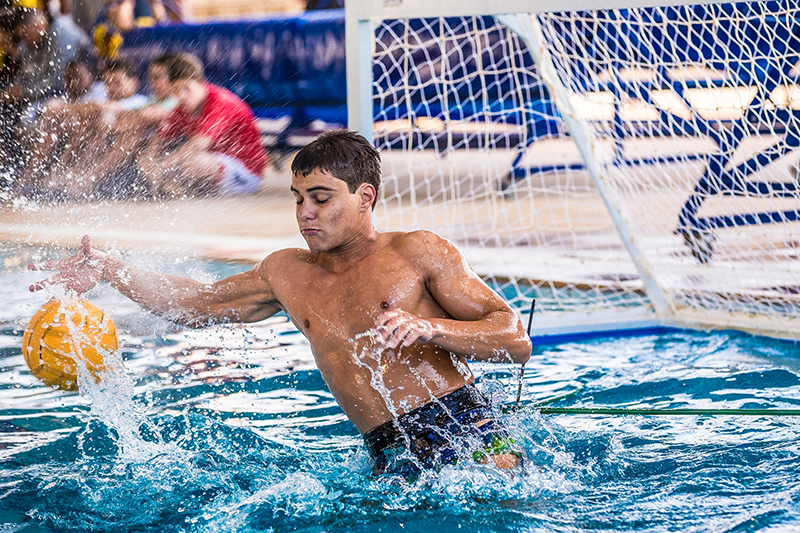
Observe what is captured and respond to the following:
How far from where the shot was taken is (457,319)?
2959 millimetres

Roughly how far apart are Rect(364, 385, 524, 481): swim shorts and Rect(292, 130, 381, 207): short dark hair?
800 millimetres

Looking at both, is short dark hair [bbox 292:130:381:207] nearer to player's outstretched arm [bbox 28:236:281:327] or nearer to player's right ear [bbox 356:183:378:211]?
player's right ear [bbox 356:183:378:211]

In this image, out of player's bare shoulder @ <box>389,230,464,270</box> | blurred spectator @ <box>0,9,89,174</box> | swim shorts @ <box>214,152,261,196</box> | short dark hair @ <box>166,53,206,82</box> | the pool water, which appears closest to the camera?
the pool water

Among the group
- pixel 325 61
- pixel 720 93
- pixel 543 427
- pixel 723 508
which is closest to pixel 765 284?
pixel 720 93

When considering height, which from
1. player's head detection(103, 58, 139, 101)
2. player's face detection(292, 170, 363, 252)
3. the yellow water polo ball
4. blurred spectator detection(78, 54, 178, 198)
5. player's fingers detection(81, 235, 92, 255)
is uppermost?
player's head detection(103, 58, 139, 101)

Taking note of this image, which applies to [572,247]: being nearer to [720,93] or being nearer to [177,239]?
[720,93]

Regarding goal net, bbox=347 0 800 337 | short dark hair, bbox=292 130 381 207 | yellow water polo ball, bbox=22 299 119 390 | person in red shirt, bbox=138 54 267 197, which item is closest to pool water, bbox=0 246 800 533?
yellow water polo ball, bbox=22 299 119 390

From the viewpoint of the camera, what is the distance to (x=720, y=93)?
4898mm

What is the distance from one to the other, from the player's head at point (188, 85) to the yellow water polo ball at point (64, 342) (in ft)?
26.1

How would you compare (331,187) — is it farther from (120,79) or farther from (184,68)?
(120,79)

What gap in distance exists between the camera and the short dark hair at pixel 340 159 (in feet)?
9.63

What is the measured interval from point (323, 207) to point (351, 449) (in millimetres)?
1167

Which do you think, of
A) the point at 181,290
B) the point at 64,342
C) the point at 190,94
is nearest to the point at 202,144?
the point at 190,94

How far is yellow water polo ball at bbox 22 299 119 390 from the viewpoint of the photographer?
324 centimetres
